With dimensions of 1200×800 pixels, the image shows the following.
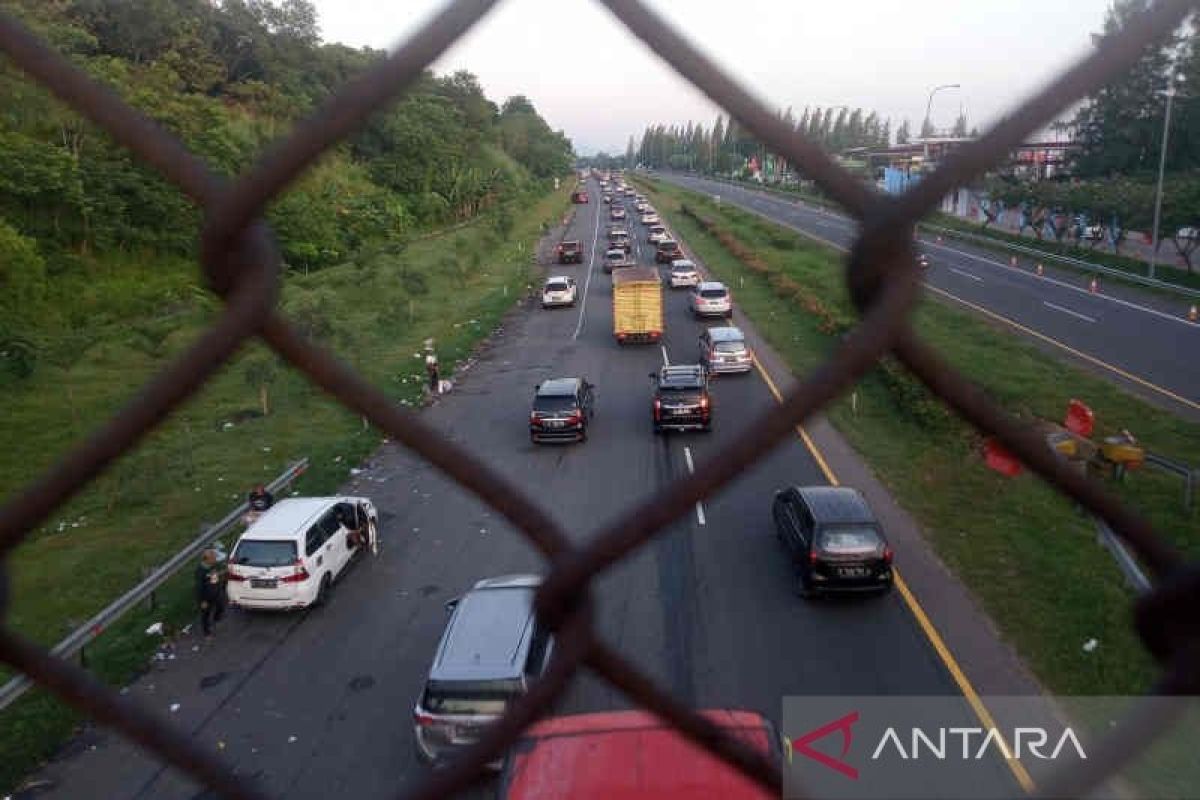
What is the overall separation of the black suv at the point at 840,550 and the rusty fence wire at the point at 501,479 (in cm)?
854

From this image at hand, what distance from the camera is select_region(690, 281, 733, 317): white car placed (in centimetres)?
2520

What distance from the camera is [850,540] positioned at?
9266mm

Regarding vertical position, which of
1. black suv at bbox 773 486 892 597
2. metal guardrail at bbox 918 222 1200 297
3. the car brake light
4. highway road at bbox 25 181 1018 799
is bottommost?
highway road at bbox 25 181 1018 799

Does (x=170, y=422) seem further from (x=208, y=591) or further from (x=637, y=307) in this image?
(x=637, y=307)

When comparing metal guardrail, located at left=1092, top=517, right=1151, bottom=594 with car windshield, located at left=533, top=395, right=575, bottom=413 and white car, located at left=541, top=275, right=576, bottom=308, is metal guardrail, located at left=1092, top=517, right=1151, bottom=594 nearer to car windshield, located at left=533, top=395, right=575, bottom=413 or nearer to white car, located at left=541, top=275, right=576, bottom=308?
car windshield, located at left=533, top=395, right=575, bottom=413

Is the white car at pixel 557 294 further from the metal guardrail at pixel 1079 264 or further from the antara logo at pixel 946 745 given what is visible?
the antara logo at pixel 946 745

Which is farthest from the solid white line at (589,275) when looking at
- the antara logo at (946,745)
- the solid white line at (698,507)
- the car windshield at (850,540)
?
the antara logo at (946,745)

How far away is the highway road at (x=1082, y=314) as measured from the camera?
1738cm

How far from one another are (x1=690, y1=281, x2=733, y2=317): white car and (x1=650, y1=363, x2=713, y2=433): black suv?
9675 mm

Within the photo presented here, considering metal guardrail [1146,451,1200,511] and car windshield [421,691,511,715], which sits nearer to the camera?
car windshield [421,691,511,715]

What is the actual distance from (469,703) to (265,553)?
374cm

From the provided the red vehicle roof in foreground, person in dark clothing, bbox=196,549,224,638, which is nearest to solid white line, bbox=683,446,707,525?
the red vehicle roof in foreground

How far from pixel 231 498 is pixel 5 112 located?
16.7 m

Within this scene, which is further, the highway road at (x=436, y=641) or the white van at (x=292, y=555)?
the white van at (x=292, y=555)
